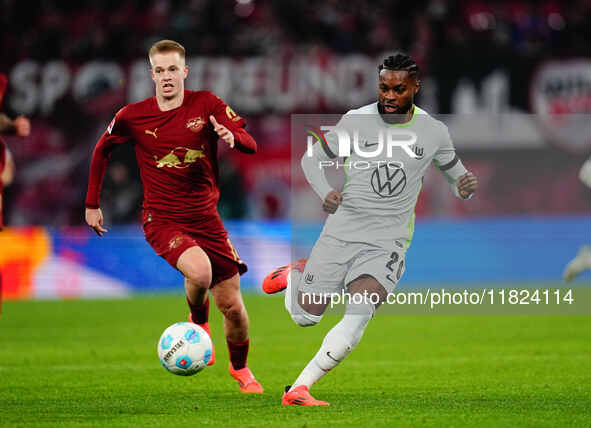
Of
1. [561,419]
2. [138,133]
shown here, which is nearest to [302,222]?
[138,133]

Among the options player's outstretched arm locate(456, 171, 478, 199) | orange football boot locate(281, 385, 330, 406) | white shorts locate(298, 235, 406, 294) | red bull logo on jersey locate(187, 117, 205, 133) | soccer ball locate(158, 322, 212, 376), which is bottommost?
orange football boot locate(281, 385, 330, 406)

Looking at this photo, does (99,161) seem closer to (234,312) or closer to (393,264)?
(234,312)

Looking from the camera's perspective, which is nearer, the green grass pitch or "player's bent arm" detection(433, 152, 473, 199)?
the green grass pitch

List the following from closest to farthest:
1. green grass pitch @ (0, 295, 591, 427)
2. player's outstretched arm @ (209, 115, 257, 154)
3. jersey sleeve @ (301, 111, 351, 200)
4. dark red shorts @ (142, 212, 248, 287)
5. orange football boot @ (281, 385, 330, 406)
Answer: green grass pitch @ (0, 295, 591, 427) → orange football boot @ (281, 385, 330, 406) → player's outstretched arm @ (209, 115, 257, 154) → jersey sleeve @ (301, 111, 351, 200) → dark red shorts @ (142, 212, 248, 287)

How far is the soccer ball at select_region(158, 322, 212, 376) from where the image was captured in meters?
6.64

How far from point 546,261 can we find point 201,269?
945 centimetres

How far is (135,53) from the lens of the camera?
19.9m

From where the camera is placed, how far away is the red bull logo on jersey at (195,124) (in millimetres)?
6977

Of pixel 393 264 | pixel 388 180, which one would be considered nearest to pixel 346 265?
pixel 393 264

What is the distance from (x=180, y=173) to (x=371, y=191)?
1365 millimetres

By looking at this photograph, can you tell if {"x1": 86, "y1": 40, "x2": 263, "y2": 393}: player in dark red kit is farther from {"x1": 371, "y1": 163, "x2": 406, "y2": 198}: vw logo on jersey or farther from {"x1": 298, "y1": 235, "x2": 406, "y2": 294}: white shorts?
{"x1": 371, "y1": 163, "x2": 406, "y2": 198}: vw logo on jersey

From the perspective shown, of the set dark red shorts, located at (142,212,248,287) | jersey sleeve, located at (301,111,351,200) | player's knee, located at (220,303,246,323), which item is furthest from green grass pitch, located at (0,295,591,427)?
jersey sleeve, located at (301,111,351,200)

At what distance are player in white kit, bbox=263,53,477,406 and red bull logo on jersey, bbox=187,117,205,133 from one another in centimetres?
79

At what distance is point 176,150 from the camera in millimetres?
6977
